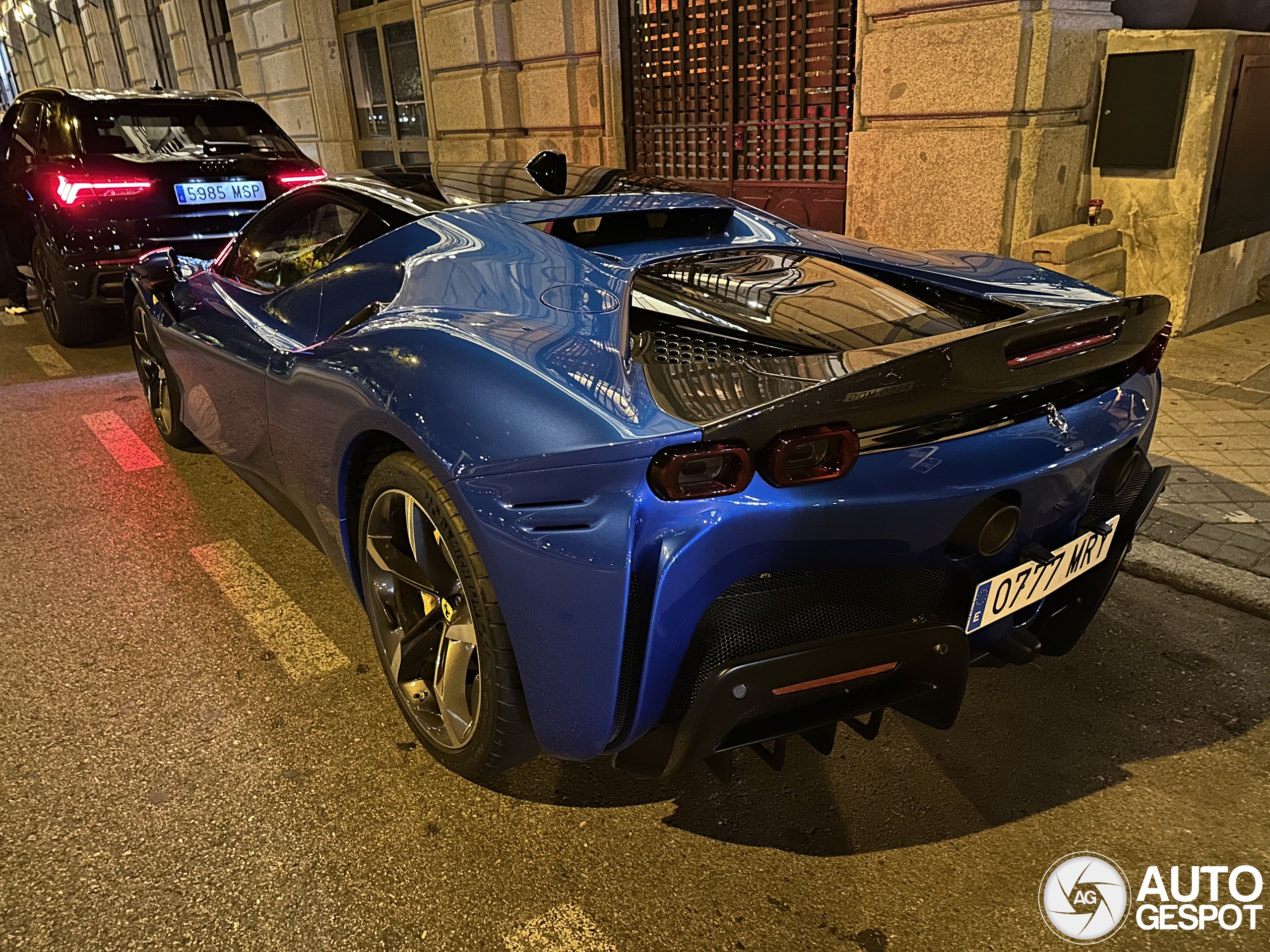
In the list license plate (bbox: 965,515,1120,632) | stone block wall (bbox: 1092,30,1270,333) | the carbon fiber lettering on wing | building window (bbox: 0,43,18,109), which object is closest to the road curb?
license plate (bbox: 965,515,1120,632)

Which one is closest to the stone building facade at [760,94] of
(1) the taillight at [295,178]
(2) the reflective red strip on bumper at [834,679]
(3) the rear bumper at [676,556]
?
(1) the taillight at [295,178]

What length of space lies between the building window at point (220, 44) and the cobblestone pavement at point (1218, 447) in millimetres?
16870

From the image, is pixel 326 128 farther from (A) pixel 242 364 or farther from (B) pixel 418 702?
(B) pixel 418 702

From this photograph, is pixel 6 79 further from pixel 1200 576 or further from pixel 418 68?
pixel 1200 576

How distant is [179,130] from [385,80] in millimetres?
6828

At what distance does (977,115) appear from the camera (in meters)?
5.81

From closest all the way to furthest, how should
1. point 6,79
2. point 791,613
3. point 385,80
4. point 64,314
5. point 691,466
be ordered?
point 691,466, point 791,613, point 64,314, point 385,80, point 6,79

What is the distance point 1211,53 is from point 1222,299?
172cm

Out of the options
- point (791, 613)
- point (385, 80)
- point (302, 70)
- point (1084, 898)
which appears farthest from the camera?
point (302, 70)

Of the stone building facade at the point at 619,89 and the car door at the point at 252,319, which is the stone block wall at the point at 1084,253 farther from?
the car door at the point at 252,319

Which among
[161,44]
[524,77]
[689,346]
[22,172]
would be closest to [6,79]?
[161,44]

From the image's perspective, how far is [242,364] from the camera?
9.66 ft

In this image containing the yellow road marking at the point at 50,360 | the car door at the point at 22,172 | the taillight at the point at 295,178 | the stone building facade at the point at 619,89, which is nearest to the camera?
the stone building facade at the point at 619,89

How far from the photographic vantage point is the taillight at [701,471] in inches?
61.7
